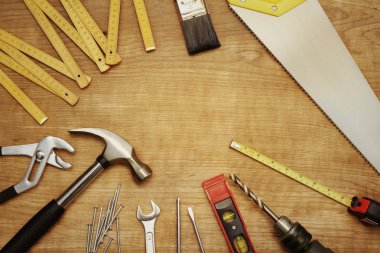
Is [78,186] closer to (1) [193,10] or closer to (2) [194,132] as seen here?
(2) [194,132]

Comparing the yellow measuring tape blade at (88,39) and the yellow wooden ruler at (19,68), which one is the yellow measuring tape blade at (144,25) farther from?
the yellow wooden ruler at (19,68)

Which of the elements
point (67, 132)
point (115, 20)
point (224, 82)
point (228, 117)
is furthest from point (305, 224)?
point (115, 20)

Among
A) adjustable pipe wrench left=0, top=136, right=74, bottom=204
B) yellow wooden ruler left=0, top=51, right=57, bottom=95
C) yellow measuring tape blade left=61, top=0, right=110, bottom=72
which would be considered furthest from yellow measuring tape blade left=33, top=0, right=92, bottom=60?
adjustable pipe wrench left=0, top=136, right=74, bottom=204

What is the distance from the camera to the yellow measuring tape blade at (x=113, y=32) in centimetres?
193

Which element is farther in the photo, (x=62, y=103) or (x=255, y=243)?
(x=62, y=103)

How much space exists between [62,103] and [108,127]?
0.27 m

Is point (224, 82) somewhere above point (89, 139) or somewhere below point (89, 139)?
above

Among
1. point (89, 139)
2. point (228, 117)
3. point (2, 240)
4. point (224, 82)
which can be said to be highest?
point (224, 82)

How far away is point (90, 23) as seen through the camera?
1.97 metres

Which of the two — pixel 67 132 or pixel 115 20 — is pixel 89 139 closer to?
pixel 67 132

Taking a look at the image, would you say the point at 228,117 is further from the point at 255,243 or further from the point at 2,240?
the point at 2,240

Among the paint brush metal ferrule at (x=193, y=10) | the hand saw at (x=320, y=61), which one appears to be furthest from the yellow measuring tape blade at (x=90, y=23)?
the hand saw at (x=320, y=61)

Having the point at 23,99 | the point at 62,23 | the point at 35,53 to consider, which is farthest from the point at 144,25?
the point at 23,99

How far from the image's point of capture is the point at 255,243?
1.78 metres
